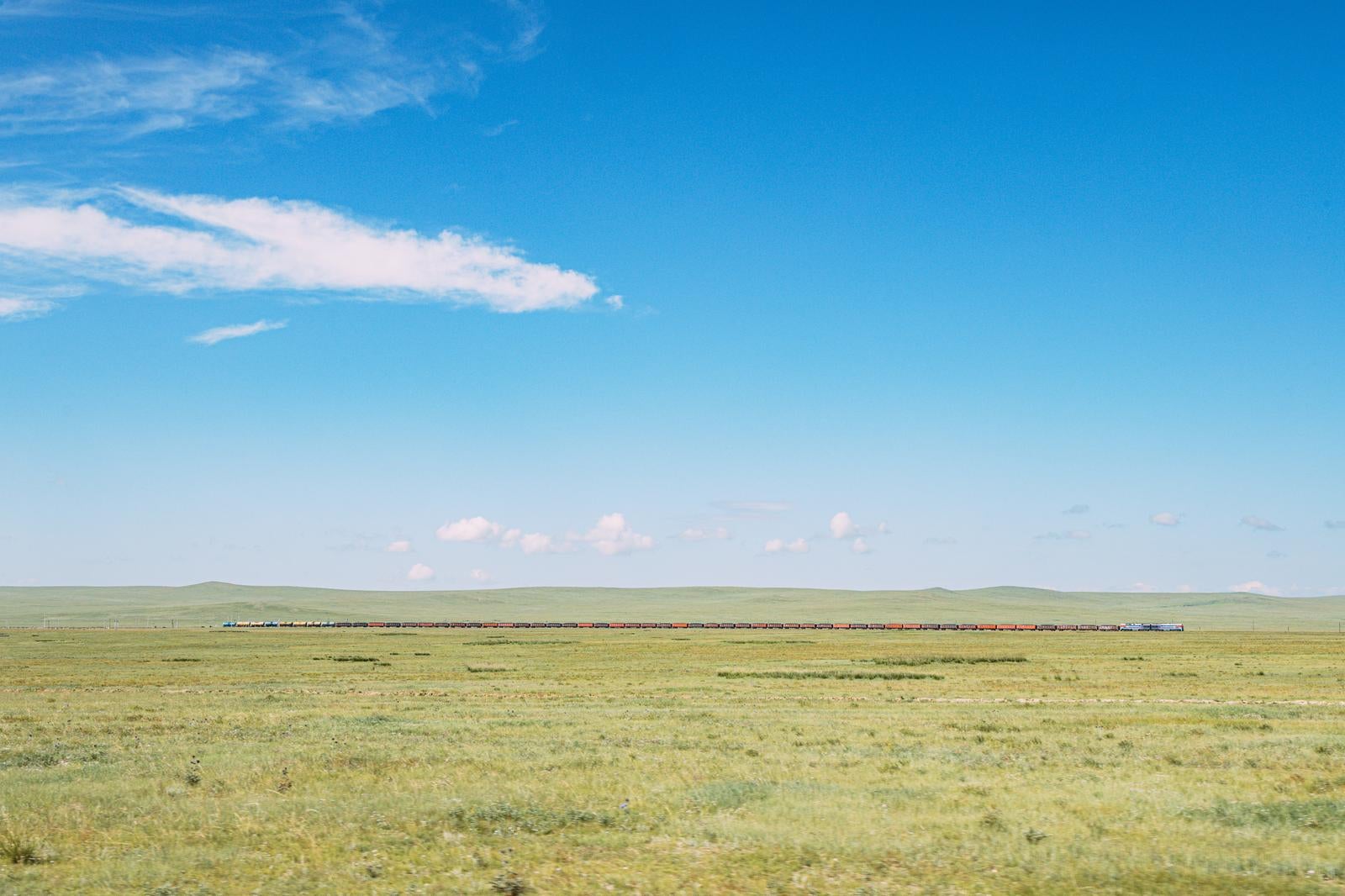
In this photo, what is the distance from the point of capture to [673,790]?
23891 millimetres

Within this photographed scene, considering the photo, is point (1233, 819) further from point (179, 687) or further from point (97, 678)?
point (97, 678)

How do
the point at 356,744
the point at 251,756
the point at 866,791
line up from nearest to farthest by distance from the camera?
1. the point at 866,791
2. the point at 251,756
3. the point at 356,744

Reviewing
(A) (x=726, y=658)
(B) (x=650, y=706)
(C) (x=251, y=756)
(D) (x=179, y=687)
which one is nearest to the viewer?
(C) (x=251, y=756)

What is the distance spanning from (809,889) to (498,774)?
40.6 feet

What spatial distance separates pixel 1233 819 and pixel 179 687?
53.9 metres

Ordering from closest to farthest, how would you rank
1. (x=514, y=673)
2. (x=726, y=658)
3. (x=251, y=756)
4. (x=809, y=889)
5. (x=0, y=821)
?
1. (x=809, y=889)
2. (x=0, y=821)
3. (x=251, y=756)
4. (x=514, y=673)
5. (x=726, y=658)

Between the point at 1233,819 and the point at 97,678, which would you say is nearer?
the point at 1233,819

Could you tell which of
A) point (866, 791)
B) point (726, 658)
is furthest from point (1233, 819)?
point (726, 658)

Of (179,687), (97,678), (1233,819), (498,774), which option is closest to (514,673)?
(179,687)

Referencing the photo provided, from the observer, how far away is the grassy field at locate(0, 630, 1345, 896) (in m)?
17.0

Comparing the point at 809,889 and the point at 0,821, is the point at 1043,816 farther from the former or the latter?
the point at 0,821

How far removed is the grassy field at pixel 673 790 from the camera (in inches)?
671

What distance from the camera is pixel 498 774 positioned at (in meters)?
26.3

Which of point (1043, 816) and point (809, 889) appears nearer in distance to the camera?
point (809, 889)
